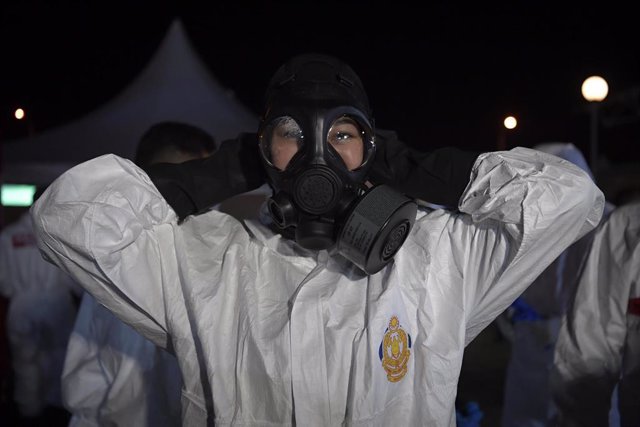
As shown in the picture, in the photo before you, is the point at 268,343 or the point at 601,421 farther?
the point at 601,421

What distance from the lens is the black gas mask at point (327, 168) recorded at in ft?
4.83

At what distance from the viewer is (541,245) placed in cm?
145

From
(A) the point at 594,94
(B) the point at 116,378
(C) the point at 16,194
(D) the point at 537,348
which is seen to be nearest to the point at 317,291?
(B) the point at 116,378

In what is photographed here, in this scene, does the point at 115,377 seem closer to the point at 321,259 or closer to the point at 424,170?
the point at 321,259

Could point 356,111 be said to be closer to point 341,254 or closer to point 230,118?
point 341,254

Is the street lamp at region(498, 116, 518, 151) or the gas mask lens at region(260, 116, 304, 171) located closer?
the gas mask lens at region(260, 116, 304, 171)

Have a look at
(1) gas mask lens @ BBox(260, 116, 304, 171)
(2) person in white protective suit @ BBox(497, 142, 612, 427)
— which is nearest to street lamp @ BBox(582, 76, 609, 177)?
(2) person in white protective suit @ BBox(497, 142, 612, 427)

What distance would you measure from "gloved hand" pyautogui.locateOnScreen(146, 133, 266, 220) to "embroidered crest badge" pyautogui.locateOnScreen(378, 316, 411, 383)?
1.79 ft

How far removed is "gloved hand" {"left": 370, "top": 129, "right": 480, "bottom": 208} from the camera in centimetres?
155

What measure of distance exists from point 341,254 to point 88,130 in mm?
5771

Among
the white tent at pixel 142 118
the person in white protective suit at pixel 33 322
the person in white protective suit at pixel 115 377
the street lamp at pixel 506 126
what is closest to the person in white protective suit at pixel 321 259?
the person in white protective suit at pixel 115 377

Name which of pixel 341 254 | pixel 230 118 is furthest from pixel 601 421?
pixel 230 118

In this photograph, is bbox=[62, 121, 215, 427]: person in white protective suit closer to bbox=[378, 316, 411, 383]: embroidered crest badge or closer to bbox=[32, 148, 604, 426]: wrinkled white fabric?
bbox=[32, 148, 604, 426]: wrinkled white fabric

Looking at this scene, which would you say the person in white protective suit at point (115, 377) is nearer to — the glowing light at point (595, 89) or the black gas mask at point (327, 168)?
the black gas mask at point (327, 168)
